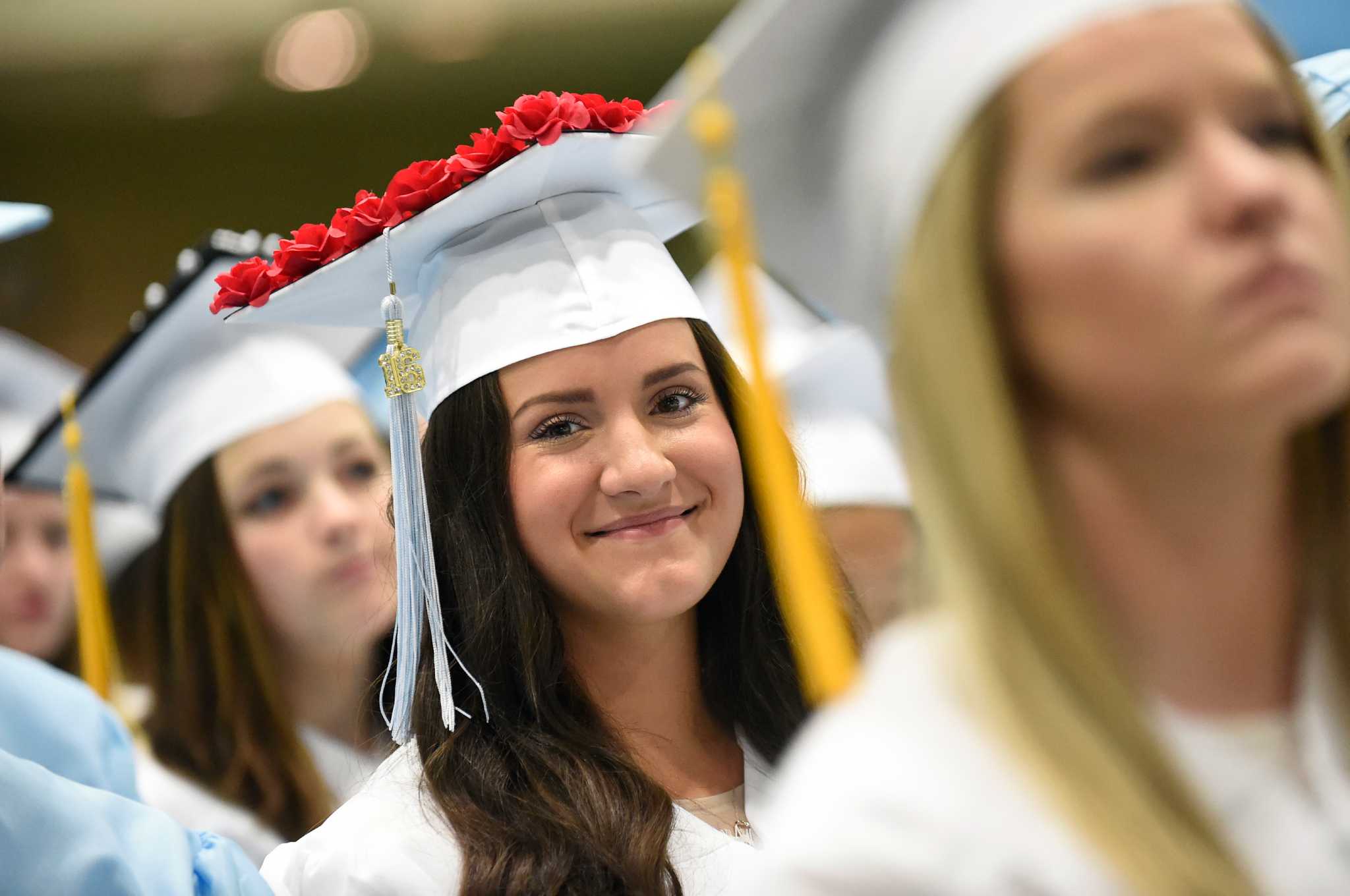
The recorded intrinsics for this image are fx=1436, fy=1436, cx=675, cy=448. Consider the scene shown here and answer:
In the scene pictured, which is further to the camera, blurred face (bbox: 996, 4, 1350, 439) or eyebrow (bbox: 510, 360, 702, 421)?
eyebrow (bbox: 510, 360, 702, 421)

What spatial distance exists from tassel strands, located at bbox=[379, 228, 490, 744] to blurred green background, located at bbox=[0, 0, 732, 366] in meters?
4.27

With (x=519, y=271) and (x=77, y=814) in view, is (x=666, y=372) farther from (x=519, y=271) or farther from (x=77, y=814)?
(x=77, y=814)

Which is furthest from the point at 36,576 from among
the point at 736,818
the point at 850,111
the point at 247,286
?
the point at 850,111

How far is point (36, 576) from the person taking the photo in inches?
148

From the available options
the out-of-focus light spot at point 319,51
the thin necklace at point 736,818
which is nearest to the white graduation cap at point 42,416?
the thin necklace at point 736,818

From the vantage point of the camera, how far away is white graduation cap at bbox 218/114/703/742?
178 centimetres

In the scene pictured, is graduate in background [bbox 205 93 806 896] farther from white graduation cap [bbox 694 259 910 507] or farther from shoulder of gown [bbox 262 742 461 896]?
white graduation cap [bbox 694 259 910 507]

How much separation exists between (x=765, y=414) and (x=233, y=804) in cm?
246

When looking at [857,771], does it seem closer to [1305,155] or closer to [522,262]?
[1305,155]

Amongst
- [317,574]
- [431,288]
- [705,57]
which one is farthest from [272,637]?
[705,57]

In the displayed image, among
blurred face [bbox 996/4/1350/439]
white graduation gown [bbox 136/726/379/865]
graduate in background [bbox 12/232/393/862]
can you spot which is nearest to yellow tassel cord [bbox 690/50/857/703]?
blurred face [bbox 996/4/1350/439]

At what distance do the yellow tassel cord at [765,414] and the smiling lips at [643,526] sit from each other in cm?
76

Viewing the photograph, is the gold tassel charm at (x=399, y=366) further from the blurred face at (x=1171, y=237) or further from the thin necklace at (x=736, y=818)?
the blurred face at (x=1171, y=237)

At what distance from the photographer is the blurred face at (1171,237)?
734 millimetres
